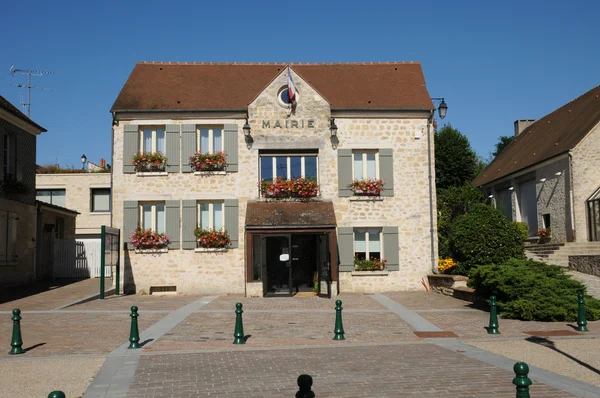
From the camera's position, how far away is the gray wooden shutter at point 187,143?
21.5 metres

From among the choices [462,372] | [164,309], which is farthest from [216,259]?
[462,372]

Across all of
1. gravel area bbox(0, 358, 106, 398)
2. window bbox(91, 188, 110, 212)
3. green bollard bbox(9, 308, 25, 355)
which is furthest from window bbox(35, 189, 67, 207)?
gravel area bbox(0, 358, 106, 398)

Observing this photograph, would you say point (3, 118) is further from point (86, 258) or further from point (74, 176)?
point (74, 176)

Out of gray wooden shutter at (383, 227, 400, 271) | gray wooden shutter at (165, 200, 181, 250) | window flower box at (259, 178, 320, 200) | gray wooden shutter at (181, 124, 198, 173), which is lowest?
gray wooden shutter at (383, 227, 400, 271)

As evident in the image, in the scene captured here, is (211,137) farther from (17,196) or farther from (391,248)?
(391,248)

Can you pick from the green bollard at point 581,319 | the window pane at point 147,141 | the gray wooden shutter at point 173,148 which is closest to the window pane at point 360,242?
the gray wooden shutter at point 173,148

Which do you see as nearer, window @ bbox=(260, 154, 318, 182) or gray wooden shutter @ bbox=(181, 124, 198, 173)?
→ gray wooden shutter @ bbox=(181, 124, 198, 173)

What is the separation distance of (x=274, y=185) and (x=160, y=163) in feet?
13.1

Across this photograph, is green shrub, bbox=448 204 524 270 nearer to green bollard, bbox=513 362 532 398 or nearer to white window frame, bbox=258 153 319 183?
white window frame, bbox=258 153 319 183

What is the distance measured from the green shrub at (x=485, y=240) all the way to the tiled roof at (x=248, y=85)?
456 cm

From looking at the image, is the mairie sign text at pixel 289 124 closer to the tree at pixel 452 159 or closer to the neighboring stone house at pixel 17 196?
the neighboring stone house at pixel 17 196

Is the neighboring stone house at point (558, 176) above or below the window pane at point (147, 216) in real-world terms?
above

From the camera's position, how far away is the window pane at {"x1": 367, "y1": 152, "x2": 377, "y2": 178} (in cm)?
2202

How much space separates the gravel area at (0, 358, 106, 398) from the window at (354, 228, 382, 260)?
42.1 feet
